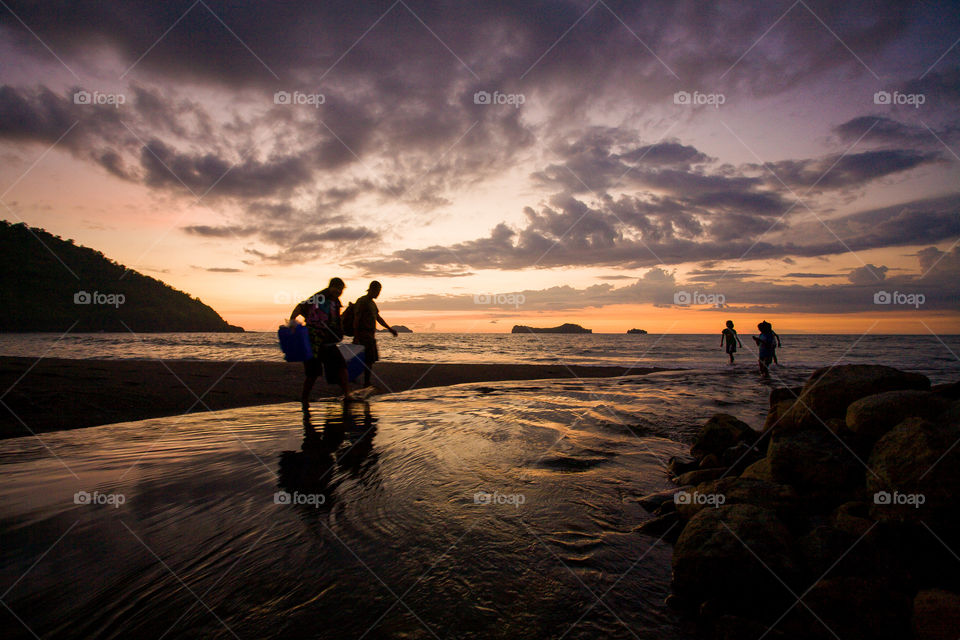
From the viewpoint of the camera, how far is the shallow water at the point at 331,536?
2314 millimetres

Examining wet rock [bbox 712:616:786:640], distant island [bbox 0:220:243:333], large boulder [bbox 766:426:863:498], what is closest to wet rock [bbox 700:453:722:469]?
large boulder [bbox 766:426:863:498]

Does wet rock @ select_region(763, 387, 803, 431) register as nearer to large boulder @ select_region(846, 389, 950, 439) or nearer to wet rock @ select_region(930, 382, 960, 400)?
large boulder @ select_region(846, 389, 950, 439)

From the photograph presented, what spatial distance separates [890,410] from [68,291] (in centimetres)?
11888

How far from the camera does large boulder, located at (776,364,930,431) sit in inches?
184

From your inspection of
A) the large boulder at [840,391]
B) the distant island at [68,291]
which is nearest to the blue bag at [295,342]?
the large boulder at [840,391]

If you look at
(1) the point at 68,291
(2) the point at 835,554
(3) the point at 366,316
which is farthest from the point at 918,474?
(1) the point at 68,291

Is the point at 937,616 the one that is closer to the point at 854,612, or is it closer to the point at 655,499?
the point at 854,612

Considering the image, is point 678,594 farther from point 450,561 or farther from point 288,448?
point 288,448

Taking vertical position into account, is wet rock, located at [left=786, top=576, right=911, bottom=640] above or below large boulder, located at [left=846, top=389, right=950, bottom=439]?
below

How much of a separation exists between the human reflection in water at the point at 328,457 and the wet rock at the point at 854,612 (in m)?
3.77

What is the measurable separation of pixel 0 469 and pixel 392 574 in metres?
5.26

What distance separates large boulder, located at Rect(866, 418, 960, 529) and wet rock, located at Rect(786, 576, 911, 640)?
3.14ft

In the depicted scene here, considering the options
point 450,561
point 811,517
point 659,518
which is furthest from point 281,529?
point 811,517

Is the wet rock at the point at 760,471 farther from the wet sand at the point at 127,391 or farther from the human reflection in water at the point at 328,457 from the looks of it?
the wet sand at the point at 127,391
